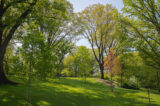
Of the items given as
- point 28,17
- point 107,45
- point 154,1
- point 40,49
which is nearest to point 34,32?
point 40,49

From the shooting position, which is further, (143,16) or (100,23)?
(100,23)

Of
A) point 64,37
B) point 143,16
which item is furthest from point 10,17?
point 64,37

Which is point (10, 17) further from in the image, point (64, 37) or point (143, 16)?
point (64, 37)

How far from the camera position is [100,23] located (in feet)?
96.9

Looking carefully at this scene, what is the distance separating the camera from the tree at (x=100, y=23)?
2923 cm

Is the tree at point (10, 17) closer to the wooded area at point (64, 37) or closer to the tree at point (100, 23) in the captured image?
the wooded area at point (64, 37)

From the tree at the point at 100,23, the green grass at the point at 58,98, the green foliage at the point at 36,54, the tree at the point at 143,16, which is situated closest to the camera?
the green foliage at the point at 36,54

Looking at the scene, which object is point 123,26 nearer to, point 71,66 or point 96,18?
point 96,18

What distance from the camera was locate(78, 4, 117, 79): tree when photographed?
95.9 ft

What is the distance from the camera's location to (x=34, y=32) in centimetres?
931

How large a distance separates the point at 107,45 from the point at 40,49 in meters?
25.4

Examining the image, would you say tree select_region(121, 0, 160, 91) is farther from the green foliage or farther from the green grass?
the green foliage

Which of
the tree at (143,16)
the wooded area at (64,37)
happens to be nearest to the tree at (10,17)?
the wooded area at (64,37)

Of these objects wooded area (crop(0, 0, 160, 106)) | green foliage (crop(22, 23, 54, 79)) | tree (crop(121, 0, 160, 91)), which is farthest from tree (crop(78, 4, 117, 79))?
green foliage (crop(22, 23, 54, 79))
